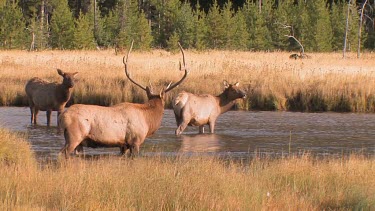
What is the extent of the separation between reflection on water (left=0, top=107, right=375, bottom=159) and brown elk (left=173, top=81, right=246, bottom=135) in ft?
1.05

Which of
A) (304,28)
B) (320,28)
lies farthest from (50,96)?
(304,28)

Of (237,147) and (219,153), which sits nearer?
(219,153)

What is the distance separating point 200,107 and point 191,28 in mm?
40363

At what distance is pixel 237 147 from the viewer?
14852 millimetres

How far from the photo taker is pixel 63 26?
54.6m

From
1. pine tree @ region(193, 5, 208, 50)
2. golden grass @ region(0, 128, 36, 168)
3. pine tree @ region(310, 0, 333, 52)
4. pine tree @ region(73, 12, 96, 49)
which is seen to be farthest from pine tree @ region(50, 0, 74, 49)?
golden grass @ region(0, 128, 36, 168)

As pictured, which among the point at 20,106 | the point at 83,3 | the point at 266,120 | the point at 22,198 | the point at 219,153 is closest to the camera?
the point at 22,198

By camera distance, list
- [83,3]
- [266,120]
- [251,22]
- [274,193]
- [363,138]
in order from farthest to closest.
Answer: [83,3] < [251,22] < [266,120] < [363,138] < [274,193]

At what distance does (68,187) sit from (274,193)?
238 centimetres

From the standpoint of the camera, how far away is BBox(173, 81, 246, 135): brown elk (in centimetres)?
1664

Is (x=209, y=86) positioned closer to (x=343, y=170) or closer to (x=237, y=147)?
(x=237, y=147)

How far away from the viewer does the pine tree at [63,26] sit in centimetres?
5353

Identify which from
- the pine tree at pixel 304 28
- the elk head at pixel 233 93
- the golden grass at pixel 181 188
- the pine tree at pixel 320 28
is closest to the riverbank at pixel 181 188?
the golden grass at pixel 181 188

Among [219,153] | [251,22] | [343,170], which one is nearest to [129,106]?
[219,153]
